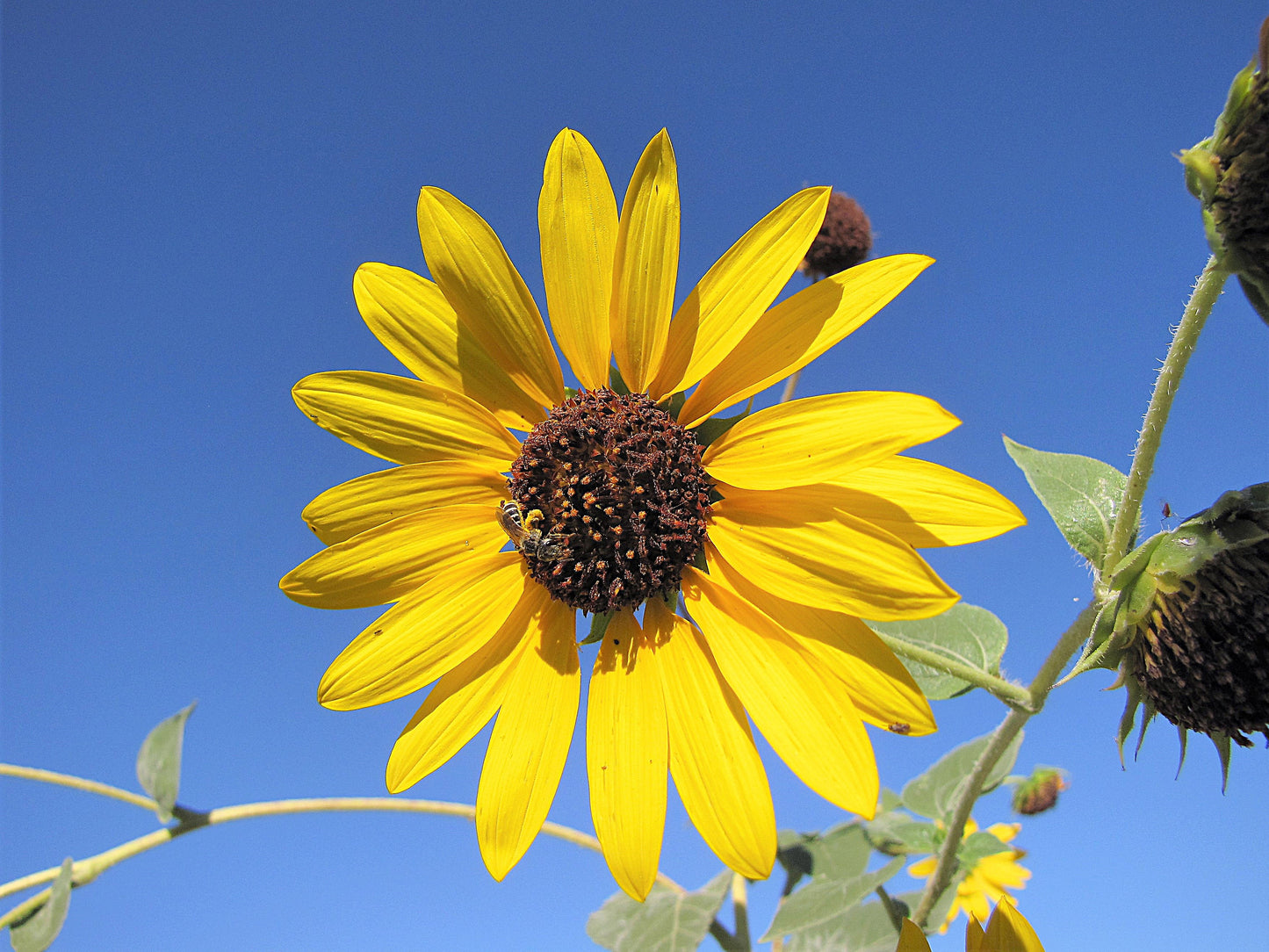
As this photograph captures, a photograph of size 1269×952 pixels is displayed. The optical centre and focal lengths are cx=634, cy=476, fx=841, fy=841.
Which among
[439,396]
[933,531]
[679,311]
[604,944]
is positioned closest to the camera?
[933,531]

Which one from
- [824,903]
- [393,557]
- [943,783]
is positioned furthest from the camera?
[943,783]

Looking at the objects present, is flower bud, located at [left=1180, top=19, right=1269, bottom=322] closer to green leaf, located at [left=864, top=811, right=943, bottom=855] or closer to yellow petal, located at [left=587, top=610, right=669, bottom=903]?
yellow petal, located at [left=587, top=610, right=669, bottom=903]

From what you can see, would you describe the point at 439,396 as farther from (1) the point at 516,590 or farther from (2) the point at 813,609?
(2) the point at 813,609

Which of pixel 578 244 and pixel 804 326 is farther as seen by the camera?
pixel 578 244

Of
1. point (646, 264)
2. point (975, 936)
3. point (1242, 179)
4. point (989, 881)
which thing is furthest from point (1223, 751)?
point (989, 881)

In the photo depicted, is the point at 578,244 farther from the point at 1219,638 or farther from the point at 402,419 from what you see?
the point at 1219,638

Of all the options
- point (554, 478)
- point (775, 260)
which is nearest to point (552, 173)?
point (775, 260)
